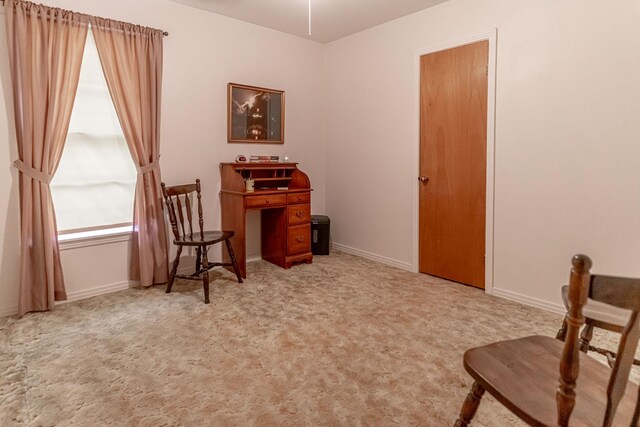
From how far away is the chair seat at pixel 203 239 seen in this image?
125 inches

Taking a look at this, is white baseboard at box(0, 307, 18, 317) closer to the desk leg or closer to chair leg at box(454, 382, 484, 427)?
the desk leg

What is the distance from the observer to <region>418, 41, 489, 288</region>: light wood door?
3322 millimetres

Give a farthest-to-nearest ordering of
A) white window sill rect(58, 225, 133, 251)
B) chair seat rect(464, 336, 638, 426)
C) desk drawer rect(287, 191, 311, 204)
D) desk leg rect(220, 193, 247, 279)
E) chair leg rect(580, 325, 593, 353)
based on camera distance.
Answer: desk drawer rect(287, 191, 311, 204)
desk leg rect(220, 193, 247, 279)
white window sill rect(58, 225, 133, 251)
chair leg rect(580, 325, 593, 353)
chair seat rect(464, 336, 638, 426)

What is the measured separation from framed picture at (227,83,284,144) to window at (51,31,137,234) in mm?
1079

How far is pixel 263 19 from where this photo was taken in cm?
398

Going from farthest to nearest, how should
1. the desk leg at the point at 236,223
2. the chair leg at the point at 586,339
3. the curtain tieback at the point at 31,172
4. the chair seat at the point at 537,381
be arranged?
the desk leg at the point at 236,223 < the curtain tieback at the point at 31,172 < the chair leg at the point at 586,339 < the chair seat at the point at 537,381

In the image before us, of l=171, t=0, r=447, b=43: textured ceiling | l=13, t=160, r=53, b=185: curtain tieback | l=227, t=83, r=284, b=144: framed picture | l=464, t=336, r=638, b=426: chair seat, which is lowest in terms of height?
l=464, t=336, r=638, b=426: chair seat

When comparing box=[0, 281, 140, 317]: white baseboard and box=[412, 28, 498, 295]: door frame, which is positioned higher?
box=[412, 28, 498, 295]: door frame

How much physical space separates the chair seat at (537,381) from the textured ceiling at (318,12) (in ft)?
10.3

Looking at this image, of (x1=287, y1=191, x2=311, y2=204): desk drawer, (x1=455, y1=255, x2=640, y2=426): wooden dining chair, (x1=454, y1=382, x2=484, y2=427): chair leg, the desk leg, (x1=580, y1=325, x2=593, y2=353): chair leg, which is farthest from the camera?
(x1=287, y1=191, x2=311, y2=204): desk drawer

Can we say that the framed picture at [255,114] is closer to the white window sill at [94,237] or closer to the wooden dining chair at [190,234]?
the wooden dining chair at [190,234]

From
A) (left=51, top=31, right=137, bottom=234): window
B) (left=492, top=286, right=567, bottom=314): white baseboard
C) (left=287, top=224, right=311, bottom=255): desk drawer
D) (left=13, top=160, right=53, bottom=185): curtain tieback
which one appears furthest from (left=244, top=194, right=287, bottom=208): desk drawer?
(left=492, top=286, right=567, bottom=314): white baseboard

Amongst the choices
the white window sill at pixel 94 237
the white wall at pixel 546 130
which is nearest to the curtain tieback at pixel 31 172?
the white window sill at pixel 94 237

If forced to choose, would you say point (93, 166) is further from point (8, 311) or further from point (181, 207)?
point (8, 311)
